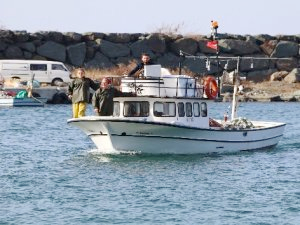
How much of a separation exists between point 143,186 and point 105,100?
226 inches

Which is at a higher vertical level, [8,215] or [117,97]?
[117,97]

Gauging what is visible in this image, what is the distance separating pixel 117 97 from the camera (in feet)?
107

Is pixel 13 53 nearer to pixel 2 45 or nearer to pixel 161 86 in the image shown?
pixel 2 45

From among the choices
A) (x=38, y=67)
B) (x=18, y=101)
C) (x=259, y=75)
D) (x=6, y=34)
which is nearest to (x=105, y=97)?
(x=18, y=101)

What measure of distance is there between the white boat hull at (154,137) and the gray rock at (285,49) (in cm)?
4284

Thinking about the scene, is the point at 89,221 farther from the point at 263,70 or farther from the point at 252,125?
the point at 263,70

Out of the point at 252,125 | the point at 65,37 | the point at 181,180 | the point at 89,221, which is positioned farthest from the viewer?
the point at 65,37

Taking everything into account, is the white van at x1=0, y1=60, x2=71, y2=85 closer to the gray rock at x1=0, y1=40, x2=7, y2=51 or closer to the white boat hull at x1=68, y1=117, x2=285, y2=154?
the gray rock at x1=0, y1=40, x2=7, y2=51

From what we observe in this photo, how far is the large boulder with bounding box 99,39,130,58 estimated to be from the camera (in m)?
73.2

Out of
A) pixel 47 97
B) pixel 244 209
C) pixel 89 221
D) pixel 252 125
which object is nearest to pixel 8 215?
pixel 89 221

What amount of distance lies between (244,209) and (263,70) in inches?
2049

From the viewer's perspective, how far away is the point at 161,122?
105 feet

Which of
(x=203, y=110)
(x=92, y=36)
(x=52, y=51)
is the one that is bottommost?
(x=203, y=110)

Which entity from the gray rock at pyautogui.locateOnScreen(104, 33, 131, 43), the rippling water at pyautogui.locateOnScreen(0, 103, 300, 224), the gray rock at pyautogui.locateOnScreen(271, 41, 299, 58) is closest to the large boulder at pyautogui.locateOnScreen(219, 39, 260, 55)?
the gray rock at pyautogui.locateOnScreen(271, 41, 299, 58)
